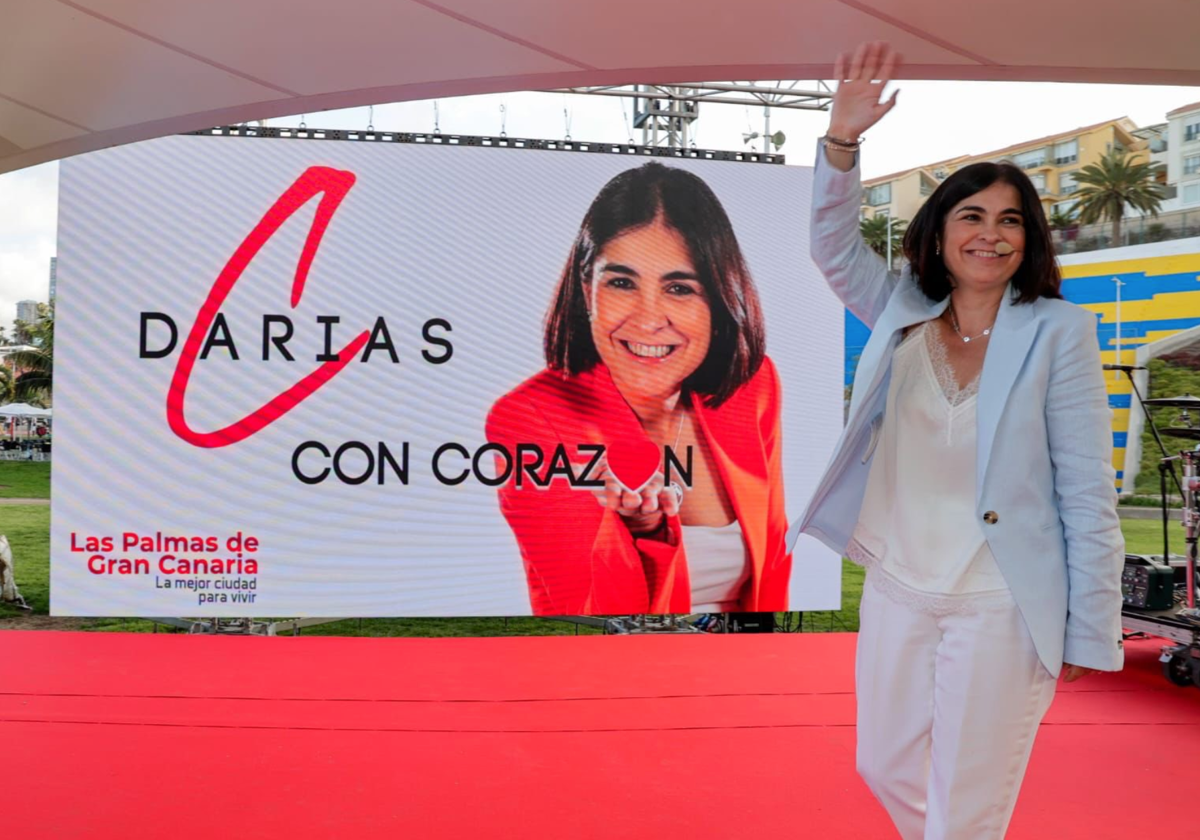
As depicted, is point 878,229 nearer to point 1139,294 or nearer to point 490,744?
point 1139,294

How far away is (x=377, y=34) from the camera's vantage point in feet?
6.62

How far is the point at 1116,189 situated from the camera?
8.20m

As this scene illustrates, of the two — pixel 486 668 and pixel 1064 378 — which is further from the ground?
pixel 1064 378

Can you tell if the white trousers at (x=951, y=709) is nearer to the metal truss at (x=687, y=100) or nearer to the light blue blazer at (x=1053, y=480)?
the light blue blazer at (x=1053, y=480)

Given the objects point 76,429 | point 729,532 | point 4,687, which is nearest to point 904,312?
point 4,687

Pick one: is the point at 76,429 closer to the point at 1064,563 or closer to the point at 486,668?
the point at 486,668

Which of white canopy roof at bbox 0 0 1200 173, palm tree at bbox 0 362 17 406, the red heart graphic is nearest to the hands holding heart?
the red heart graphic

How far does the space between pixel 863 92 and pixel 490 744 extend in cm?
234

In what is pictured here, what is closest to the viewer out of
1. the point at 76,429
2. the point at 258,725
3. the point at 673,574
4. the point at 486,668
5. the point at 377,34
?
the point at 377,34

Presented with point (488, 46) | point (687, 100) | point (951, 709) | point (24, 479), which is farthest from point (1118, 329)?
point (24, 479)

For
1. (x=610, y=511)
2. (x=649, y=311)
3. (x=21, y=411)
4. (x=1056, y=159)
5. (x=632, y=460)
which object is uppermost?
(x=1056, y=159)

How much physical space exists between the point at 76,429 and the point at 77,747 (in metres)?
2.76

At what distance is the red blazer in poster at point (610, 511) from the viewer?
17.8ft

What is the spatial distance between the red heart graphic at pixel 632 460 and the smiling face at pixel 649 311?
27 centimetres
